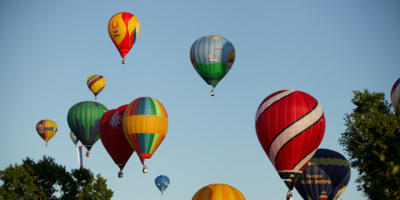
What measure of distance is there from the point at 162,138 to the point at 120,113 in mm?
4601

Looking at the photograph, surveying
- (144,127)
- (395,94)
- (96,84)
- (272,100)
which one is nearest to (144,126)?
(144,127)

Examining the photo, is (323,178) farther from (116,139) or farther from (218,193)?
(116,139)

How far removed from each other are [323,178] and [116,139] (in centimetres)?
1660

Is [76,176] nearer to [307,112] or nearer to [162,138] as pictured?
[162,138]

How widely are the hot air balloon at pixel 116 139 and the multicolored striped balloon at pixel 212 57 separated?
6.99 m

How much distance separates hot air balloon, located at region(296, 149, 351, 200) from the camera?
41656 mm

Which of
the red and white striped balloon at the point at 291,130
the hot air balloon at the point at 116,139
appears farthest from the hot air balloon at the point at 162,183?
the red and white striped balloon at the point at 291,130

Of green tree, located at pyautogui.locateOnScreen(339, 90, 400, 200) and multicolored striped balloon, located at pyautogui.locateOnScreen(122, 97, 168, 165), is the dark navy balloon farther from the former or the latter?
green tree, located at pyautogui.locateOnScreen(339, 90, 400, 200)

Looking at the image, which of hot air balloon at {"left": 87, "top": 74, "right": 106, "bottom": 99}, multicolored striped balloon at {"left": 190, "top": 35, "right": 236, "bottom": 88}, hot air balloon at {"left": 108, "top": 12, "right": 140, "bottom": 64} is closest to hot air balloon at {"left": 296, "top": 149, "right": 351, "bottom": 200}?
multicolored striped balloon at {"left": 190, "top": 35, "right": 236, "bottom": 88}

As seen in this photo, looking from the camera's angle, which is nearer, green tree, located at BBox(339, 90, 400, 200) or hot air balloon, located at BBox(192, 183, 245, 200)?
green tree, located at BBox(339, 90, 400, 200)

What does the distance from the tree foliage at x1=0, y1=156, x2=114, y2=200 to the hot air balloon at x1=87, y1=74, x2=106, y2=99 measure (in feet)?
60.2

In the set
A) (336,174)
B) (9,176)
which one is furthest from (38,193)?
(336,174)

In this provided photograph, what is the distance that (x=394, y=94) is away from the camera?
41969 mm

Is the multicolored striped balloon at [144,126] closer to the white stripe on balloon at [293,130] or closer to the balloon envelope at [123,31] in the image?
the balloon envelope at [123,31]
